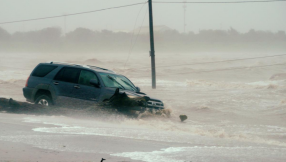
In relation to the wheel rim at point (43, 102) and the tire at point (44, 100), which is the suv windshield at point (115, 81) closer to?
the tire at point (44, 100)

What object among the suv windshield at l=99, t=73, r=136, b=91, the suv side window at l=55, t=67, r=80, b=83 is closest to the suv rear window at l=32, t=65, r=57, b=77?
the suv side window at l=55, t=67, r=80, b=83

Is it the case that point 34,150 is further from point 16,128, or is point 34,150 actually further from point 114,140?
point 16,128

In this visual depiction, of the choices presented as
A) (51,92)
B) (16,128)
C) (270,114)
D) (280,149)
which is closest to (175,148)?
(280,149)

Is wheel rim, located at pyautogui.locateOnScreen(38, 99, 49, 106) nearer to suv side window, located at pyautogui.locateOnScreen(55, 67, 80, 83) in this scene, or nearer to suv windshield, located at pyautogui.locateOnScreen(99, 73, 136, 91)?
suv side window, located at pyautogui.locateOnScreen(55, 67, 80, 83)

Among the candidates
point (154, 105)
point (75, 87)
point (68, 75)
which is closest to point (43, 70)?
point (68, 75)

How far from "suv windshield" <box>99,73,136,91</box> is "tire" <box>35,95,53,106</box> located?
1.73 meters

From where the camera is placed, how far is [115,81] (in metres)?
11.3

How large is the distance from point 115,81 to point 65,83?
59.5 inches

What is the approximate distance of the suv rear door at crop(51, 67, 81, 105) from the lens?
1088cm

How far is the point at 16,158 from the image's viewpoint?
4926mm

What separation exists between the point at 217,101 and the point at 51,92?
1112cm

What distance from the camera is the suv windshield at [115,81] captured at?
11.0 metres

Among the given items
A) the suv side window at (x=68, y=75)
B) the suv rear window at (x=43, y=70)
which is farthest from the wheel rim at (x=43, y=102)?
the suv rear window at (x=43, y=70)

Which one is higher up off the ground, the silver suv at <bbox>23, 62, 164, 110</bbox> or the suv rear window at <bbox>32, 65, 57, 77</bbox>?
Answer: the suv rear window at <bbox>32, 65, 57, 77</bbox>
